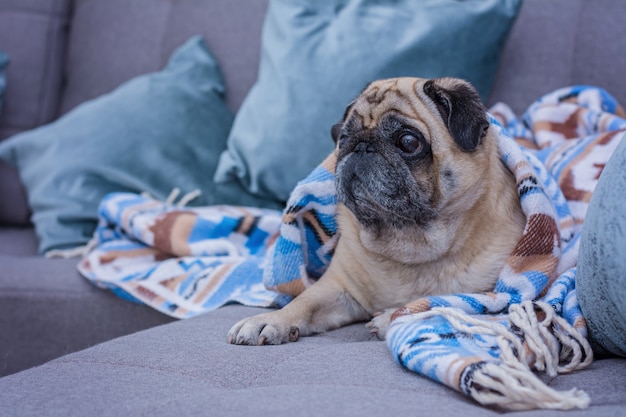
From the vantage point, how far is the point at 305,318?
1.10m

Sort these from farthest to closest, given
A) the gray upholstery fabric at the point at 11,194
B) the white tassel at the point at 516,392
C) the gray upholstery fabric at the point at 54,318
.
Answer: the gray upholstery fabric at the point at 11,194 < the gray upholstery fabric at the point at 54,318 < the white tassel at the point at 516,392

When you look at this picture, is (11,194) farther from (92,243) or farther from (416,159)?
(416,159)

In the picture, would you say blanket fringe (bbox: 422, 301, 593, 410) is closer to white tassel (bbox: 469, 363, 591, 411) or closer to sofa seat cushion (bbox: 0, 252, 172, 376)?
white tassel (bbox: 469, 363, 591, 411)

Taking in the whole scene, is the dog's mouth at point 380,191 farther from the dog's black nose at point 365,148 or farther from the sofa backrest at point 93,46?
the sofa backrest at point 93,46

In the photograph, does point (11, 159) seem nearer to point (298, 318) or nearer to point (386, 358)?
point (298, 318)

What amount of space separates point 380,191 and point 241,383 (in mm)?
434

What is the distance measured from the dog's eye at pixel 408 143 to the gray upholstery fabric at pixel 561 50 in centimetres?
66

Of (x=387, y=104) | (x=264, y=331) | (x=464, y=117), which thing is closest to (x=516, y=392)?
(x=264, y=331)

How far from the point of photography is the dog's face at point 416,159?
1.09 metres

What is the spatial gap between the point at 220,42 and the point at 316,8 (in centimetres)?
40

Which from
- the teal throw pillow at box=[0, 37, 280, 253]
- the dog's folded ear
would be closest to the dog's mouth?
the dog's folded ear

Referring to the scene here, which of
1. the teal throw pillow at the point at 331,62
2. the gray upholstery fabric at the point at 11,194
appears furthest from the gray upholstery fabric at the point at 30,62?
the teal throw pillow at the point at 331,62

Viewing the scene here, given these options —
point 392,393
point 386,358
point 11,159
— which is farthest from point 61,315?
point 392,393

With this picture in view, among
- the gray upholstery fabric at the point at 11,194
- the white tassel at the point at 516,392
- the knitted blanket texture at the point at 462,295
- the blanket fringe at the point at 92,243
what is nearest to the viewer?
the white tassel at the point at 516,392
